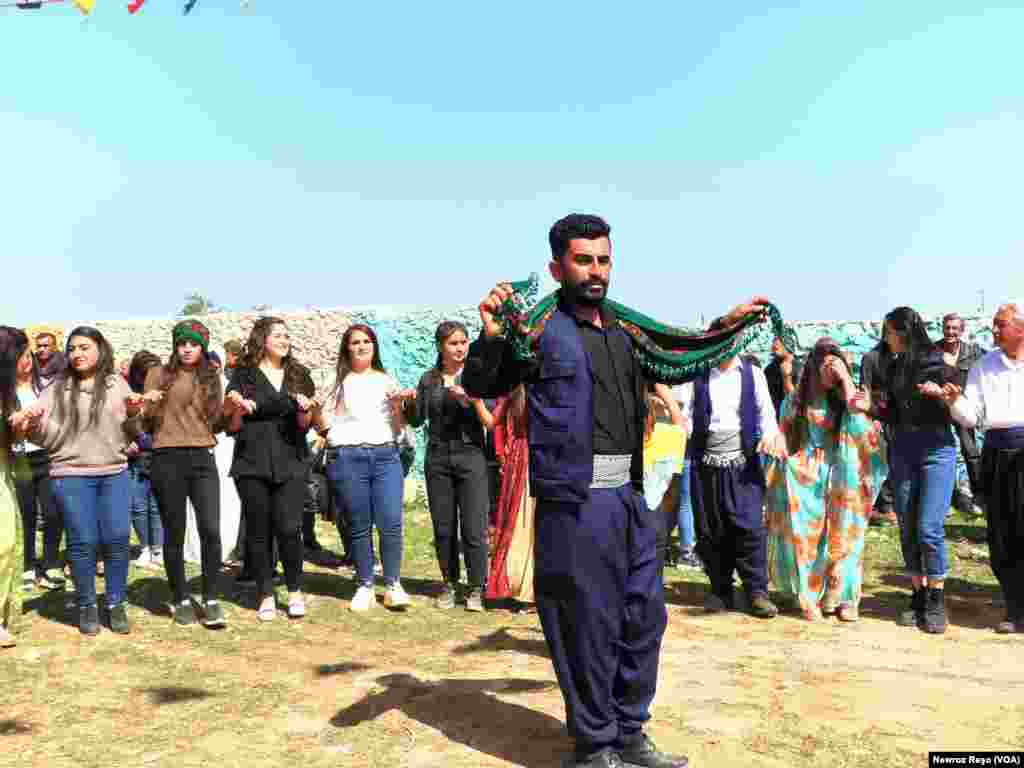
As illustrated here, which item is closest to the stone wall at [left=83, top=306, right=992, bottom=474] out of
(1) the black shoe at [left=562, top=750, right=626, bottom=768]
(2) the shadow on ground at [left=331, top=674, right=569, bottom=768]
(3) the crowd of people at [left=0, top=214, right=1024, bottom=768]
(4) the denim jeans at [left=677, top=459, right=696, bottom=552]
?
Answer: (4) the denim jeans at [left=677, top=459, right=696, bottom=552]

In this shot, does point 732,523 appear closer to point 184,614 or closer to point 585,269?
point 585,269

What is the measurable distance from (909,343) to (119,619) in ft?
17.7

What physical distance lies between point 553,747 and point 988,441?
3.84 meters

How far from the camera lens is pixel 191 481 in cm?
661

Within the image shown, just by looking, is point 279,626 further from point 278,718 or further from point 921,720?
point 921,720

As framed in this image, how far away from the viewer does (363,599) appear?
7090 millimetres

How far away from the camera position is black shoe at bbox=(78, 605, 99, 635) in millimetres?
6344

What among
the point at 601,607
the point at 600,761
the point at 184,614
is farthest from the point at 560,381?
the point at 184,614

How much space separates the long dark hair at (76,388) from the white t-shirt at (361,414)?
1517mm

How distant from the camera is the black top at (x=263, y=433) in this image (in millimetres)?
6680

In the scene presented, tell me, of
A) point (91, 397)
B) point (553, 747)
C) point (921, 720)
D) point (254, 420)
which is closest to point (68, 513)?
point (91, 397)

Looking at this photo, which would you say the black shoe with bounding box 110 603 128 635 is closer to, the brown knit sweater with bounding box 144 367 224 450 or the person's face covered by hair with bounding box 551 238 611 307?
the brown knit sweater with bounding box 144 367 224 450

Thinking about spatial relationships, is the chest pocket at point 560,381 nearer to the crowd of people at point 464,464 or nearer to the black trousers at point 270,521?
the crowd of people at point 464,464

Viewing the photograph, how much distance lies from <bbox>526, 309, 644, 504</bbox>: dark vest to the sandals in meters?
3.57
